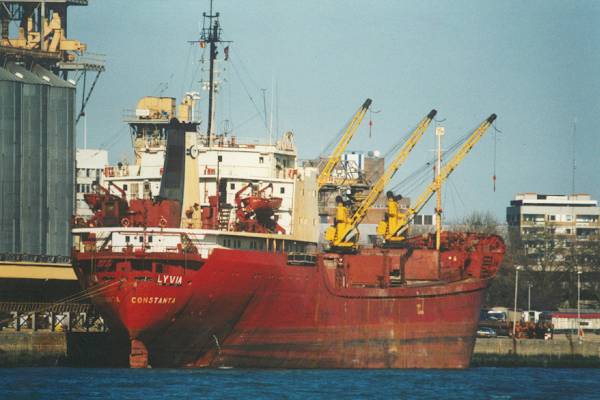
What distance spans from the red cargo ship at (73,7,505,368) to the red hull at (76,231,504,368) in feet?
0.17

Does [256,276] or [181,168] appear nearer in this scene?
[256,276]

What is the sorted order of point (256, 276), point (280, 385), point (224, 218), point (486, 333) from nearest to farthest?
point (280, 385), point (256, 276), point (224, 218), point (486, 333)

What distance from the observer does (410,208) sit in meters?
89.3

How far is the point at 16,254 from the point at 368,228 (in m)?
69.8

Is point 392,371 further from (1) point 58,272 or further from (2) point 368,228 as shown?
(2) point 368,228

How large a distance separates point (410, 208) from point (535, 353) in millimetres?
11642

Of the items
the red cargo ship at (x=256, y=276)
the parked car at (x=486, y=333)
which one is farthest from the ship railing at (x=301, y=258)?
the parked car at (x=486, y=333)

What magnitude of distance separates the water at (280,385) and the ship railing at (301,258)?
506 centimetres

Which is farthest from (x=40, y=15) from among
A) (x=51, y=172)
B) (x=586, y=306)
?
(x=586, y=306)

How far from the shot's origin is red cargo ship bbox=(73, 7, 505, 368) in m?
71.6

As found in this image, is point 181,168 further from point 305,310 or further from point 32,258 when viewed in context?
point 32,258

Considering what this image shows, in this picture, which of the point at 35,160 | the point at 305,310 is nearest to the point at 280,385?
the point at 305,310

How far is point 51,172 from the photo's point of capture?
336ft

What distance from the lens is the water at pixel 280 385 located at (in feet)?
205
